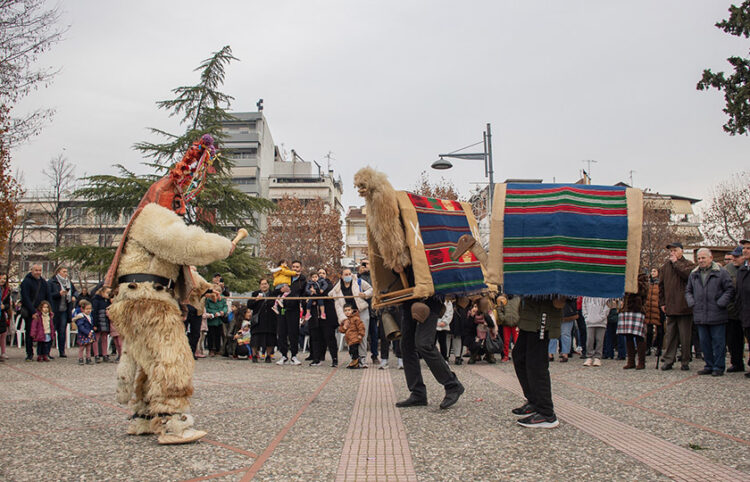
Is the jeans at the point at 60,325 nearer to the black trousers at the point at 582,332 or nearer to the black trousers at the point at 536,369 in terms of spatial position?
the black trousers at the point at 582,332

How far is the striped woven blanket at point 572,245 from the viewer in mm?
4992

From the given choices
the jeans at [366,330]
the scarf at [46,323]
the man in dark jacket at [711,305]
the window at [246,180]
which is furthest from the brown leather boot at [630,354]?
the window at [246,180]

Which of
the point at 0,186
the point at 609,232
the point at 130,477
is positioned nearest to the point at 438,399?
the point at 609,232

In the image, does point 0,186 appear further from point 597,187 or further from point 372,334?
point 597,187

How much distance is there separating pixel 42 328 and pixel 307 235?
114 ft

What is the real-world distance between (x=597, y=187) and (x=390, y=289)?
2312mm

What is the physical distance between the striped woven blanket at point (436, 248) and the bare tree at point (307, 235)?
40393 millimetres

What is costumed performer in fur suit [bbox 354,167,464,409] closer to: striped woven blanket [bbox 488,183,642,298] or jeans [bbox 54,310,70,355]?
striped woven blanket [bbox 488,183,642,298]

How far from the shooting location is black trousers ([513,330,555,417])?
196 inches

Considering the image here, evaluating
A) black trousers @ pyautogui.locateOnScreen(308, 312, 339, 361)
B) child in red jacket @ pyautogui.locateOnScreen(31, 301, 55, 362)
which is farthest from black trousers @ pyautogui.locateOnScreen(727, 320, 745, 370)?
child in red jacket @ pyautogui.locateOnScreen(31, 301, 55, 362)

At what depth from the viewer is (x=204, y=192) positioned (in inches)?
892

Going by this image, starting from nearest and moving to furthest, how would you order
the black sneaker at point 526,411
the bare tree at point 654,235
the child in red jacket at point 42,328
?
the black sneaker at point 526,411
the child in red jacket at point 42,328
the bare tree at point 654,235

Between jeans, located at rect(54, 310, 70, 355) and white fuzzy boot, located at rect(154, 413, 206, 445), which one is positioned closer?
white fuzzy boot, located at rect(154, 413, 206, 445)

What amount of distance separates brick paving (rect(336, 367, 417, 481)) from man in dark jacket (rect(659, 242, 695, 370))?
6.15 m
